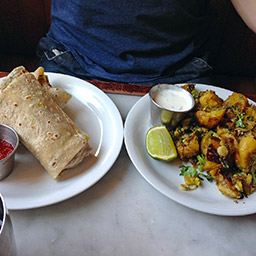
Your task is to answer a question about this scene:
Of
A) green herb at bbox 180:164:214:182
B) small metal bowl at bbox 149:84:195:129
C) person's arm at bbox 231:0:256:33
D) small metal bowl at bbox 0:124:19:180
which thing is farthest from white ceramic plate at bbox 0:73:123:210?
person's arm at bbox 231:0:256:33

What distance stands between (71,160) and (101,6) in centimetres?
95

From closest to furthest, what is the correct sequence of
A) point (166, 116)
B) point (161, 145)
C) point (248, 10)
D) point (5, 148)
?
point (5, 148)
point (161, 145)
point (166, 116)
point (248, 10)

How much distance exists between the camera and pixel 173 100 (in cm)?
132

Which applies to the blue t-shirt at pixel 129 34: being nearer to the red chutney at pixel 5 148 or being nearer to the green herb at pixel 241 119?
the green herb at pixel 241 119

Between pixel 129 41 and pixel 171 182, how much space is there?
96cm

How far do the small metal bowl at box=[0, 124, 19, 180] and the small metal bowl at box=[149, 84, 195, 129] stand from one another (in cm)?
58

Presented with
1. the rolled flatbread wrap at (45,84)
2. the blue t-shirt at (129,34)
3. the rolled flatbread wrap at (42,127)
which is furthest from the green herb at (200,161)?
the blue t-shirt at (129,34)

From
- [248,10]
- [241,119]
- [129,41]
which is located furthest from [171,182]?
[248,10]

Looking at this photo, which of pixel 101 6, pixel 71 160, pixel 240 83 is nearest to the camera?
pixel 71 160

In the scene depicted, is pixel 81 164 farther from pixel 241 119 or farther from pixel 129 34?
pixel 129 34

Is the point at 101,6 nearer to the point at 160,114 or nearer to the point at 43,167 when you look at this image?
the point at 160,114

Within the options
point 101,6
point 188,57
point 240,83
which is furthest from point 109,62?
point 240,83

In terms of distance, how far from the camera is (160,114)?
1.25 m

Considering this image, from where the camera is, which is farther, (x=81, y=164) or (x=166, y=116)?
(x=166, y=116)
